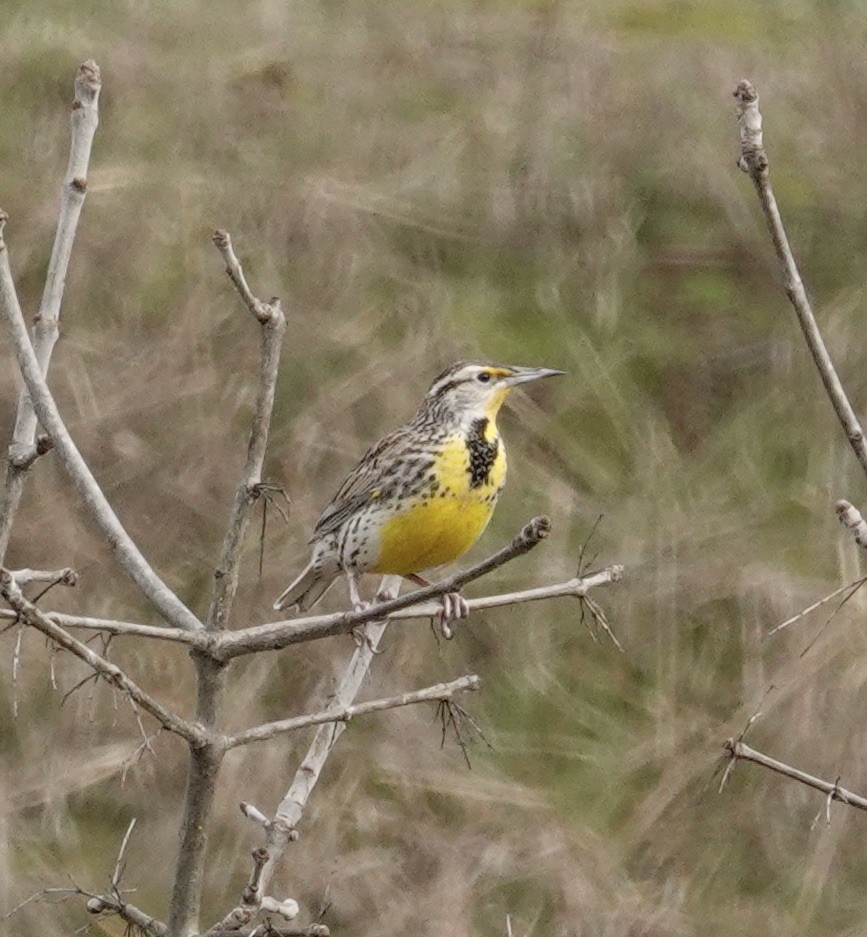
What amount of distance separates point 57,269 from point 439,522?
1.20m

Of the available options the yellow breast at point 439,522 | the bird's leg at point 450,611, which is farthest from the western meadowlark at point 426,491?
the bird's leg at point 450,611

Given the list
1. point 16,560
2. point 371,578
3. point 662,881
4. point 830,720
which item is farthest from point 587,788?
point 16,560

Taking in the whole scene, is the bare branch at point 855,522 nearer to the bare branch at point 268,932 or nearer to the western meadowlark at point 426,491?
the bare branch at point 268,932

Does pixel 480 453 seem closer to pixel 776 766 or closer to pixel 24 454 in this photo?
pixel 24 454

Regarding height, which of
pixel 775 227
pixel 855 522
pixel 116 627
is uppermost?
pixel 775 227

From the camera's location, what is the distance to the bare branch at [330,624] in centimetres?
161

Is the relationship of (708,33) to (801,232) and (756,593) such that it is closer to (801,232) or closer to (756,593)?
(801,232)

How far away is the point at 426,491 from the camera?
3.21 m

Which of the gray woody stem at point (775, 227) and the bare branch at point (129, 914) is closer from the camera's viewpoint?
the gray woody stem at point (775, 227)

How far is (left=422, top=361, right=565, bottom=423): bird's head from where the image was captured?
345 cm

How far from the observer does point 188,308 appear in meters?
6.08

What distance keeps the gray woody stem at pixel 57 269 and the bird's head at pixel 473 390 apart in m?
1.39

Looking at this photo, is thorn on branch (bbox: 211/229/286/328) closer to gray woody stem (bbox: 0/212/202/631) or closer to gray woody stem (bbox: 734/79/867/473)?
gray woody stem (bbox: 0/212/202/631)

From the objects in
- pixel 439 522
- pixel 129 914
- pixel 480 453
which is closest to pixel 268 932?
pixel 129 914
